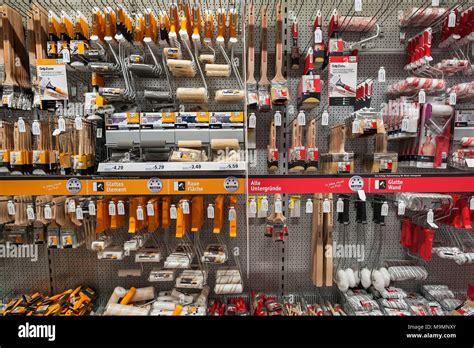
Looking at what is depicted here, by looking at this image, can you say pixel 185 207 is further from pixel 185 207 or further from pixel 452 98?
pixel 452 98

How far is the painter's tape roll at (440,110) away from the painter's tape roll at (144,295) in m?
2.12

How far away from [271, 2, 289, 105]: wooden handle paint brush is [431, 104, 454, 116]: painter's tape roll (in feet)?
2.99

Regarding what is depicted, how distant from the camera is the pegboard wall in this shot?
1791mm

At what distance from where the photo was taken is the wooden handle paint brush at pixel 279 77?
5.16 feet

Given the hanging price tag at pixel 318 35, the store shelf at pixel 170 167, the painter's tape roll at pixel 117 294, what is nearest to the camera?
the store shelf at pixel 170 167

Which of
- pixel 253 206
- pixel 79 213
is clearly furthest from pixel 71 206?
pixel 253 206

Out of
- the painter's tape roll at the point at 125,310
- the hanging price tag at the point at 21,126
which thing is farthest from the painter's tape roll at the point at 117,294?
the hanging price tag at the point at 21,126

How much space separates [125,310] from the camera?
1.67 metres

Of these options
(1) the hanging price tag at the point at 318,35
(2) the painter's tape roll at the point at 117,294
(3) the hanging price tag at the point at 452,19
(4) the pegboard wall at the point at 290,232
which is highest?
(3) the hanging price tag at the point at 452,19

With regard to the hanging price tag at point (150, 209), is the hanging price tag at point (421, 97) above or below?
above

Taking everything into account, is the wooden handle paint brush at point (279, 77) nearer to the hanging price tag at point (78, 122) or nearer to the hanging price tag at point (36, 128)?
the hanging price tag at point (78, 122)

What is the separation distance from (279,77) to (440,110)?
1.00 metres

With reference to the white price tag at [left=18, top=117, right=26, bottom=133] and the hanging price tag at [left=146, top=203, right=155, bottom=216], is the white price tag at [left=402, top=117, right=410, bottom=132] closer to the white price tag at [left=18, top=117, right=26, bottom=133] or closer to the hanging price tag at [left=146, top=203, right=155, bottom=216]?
→ the hanging price tag at [left=146, top=203, right=155, bottom=216]

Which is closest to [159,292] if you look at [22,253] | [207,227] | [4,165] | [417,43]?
[207,227]
